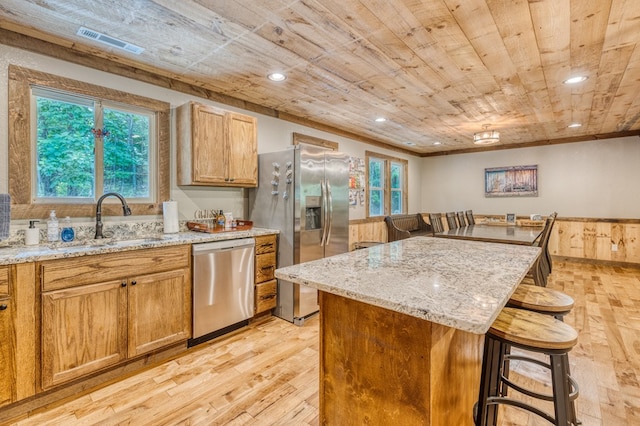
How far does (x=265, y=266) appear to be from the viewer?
10.6 ft

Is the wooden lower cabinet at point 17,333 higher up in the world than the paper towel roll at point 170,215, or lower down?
lower down

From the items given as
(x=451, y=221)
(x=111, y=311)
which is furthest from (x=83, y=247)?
(x=451, y=221)

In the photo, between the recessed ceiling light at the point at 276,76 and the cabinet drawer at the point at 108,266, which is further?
the recessed ceiling light at the point at 276,76

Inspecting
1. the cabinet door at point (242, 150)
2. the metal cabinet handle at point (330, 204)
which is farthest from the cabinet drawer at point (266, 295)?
the cabinet door at point (242, 150)

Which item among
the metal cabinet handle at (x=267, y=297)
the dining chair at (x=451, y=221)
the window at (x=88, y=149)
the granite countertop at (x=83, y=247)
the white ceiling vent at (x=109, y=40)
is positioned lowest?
the metal cabinet handle at (x=267, y=297)

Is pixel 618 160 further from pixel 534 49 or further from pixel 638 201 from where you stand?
pixel 534 49

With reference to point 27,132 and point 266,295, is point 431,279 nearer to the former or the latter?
point 266,295

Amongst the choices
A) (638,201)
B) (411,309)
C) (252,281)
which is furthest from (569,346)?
(638,201)

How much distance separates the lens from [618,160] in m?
5.58

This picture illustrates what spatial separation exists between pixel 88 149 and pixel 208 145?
954mm

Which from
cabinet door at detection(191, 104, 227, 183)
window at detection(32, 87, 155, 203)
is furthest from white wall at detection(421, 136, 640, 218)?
window at detection(32, 87, 155, 203)

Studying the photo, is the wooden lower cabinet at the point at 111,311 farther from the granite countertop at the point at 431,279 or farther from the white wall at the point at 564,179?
the white wall at the point at 564,179

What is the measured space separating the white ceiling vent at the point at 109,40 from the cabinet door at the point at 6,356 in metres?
1.78

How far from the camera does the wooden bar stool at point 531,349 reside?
4.05 ft
